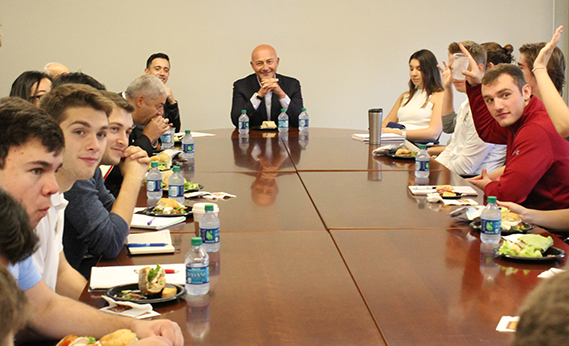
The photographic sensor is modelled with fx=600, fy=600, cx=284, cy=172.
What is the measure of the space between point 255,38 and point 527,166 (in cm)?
451

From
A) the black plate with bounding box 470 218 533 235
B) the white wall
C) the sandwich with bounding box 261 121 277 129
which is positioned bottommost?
the black plate with bounding box 470 218 533 235

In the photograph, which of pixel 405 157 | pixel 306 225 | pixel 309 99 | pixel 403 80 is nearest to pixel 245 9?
pixel 309 99

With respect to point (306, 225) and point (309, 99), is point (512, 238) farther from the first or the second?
point (309, 99)

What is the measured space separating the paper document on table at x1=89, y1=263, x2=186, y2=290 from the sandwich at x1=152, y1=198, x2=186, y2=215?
22.7 inches

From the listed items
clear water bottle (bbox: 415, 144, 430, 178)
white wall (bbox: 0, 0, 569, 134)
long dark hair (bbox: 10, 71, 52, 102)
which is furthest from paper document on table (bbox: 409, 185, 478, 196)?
white wall (bbox: 0, 0, 569, 134)

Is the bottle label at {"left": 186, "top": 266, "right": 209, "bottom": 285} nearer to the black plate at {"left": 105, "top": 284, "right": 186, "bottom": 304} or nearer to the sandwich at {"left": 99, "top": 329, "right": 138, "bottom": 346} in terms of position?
the black plate at {"left": 105, "top": 284, "right": 186, "bottom": 304}

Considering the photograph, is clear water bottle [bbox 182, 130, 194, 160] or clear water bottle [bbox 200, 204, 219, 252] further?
clear water bottle [bbox 182, 130, 194, 160]

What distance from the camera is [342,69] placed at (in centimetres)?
683

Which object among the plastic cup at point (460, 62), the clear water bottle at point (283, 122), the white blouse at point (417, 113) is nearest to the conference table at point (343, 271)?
the plastic cup at point (460, 62)

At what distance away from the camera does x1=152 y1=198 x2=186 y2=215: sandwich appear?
7.75 ft

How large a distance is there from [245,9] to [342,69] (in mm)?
1274

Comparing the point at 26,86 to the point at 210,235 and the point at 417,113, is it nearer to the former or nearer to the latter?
the point at 210,235

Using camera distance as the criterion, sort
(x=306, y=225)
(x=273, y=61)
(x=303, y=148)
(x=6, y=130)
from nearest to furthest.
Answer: (x=6, y=130) < (x=306, y=225) < (x=303, y=148) < (x=273, y=61)

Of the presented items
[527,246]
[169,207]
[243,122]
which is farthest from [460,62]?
[243,122]
